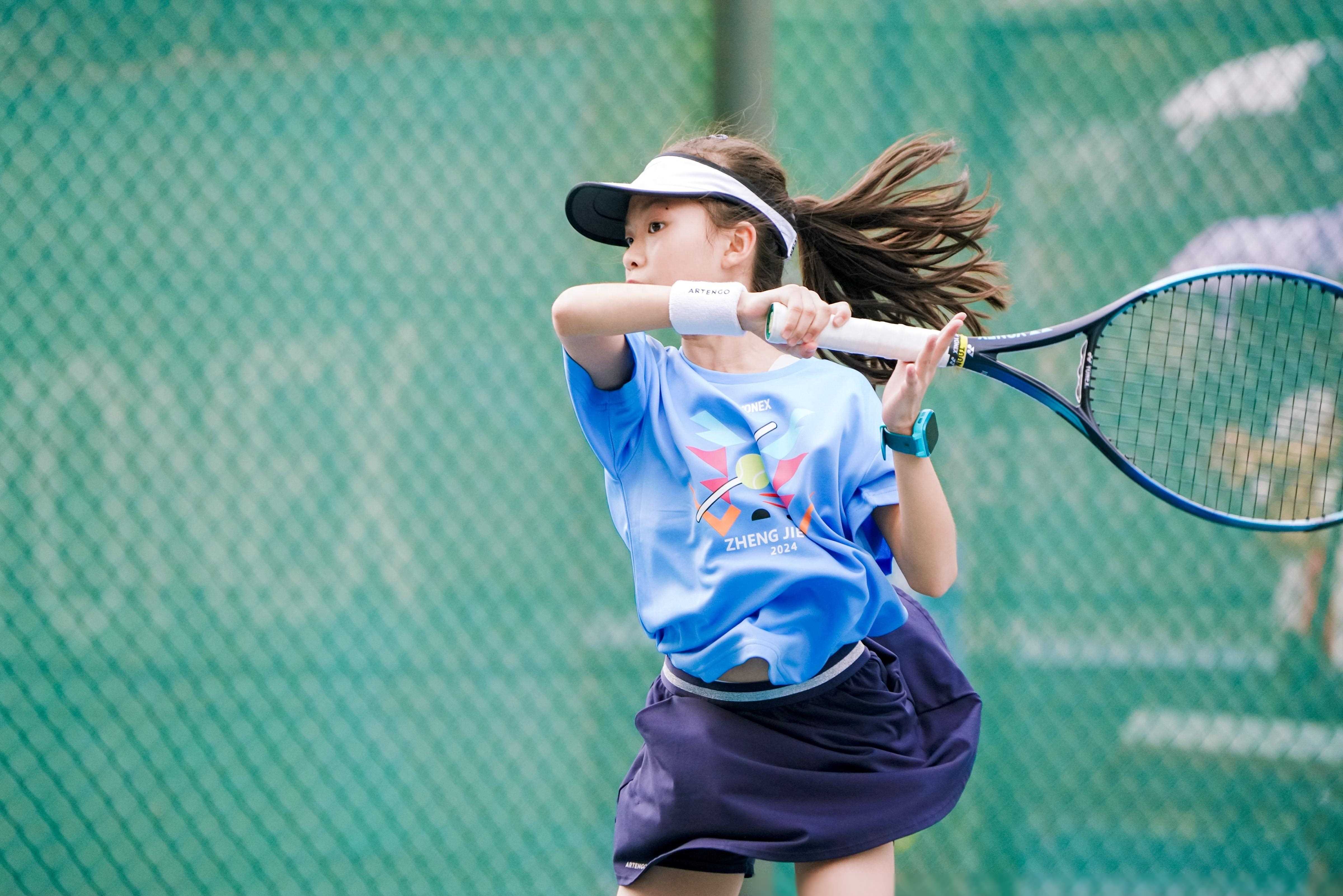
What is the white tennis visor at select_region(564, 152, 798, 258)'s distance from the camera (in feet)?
5.82

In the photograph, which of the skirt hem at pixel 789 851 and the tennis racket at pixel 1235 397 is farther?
the tennis racket at pixel 1235 397

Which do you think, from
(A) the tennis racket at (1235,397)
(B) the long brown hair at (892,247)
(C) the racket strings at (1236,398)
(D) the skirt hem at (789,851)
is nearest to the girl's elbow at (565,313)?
(B) the long brown hair at (892,247)

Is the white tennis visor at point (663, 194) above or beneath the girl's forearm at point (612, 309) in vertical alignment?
above

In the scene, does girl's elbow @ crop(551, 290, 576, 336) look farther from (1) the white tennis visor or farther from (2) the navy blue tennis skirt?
(2) the navy blue tennis skirt

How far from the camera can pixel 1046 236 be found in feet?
10.6

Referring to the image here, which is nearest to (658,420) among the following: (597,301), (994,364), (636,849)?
(597,301)

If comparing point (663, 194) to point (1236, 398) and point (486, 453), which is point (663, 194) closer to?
point (486, 453)

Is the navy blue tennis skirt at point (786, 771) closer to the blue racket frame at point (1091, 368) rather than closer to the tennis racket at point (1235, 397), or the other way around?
the blue racket frame at point (1091, 368)

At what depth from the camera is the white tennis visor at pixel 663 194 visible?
5.82 feet

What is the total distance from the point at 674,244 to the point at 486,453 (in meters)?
1.34

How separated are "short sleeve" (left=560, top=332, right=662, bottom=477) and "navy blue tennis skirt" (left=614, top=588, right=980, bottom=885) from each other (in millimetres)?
351

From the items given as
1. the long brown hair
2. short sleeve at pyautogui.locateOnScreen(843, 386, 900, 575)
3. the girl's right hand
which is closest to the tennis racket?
the long brown hair

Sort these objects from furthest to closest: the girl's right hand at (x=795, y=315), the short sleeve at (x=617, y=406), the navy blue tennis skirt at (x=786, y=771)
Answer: the short sleeve at (x=617, y=406), the navy blue tennis skirt at (x=786, y=771), the girl's right hand at (x=795, y=315)

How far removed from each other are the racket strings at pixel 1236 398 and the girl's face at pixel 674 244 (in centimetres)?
154
